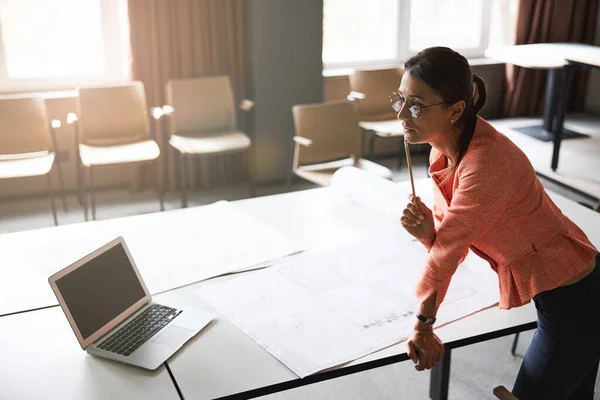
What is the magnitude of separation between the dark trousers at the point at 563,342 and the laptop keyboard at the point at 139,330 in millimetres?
918

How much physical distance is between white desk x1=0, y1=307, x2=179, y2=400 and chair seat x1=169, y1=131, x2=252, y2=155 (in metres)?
2.54

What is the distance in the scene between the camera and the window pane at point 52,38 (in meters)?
4.54

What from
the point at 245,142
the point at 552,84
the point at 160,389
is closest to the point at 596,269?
the point at 160,389

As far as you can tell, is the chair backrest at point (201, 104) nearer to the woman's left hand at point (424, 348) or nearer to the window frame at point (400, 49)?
the window frame at point (400, 49)

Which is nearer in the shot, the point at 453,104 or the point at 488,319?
the point at 453,104

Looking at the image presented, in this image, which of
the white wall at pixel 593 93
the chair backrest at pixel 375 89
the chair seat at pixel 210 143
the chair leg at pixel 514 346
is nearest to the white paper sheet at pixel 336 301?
the chair leg at pixel 514 346

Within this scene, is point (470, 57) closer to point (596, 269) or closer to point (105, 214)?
point (105, 214)

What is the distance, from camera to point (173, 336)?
1.70 meters

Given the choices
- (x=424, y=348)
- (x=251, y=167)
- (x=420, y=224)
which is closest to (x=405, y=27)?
(x=251, y=167)

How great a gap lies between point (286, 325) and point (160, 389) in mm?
377

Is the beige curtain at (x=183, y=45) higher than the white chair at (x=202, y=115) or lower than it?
higher

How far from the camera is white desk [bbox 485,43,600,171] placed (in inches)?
188

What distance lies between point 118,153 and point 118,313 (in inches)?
99.4

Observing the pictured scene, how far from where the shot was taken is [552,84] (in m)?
5.75
